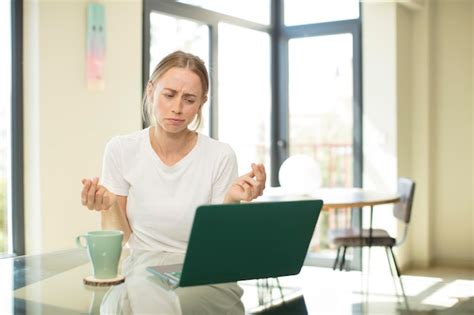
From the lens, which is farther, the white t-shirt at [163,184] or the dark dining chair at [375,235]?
the dark dining chair at [375,235]

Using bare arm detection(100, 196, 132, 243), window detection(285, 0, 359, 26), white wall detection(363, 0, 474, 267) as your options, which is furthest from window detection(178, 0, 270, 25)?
bare arm detection(100, 196, 132, 243)

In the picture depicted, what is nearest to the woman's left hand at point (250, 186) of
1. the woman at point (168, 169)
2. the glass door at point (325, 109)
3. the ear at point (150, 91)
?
the woman at point (168, 169)

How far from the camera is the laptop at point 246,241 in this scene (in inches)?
38.6

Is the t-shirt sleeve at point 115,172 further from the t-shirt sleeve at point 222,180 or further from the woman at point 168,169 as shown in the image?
the t-shirt sleeve at point 222,180

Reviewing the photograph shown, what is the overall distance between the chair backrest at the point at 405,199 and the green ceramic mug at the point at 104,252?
284cm

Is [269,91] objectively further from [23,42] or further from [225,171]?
[225,171]

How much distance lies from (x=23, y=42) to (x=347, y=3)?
281cm

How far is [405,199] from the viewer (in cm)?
384

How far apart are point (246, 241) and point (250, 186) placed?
42cm

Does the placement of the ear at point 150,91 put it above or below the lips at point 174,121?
above

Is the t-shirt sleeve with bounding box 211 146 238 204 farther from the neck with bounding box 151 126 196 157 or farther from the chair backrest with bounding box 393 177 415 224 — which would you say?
the chair backrest with bounding box 393 177 415 224

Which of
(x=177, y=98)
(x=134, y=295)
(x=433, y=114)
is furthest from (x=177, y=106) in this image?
(x=433, y=114)

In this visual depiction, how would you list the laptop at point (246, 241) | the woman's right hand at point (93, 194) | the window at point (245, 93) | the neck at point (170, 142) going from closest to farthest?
the laptop at point (246, 241) → the woman's right hand at point (93, 194) → the neck at point (170, 142) → the window at point (245, 93)

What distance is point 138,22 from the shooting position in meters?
3.59
